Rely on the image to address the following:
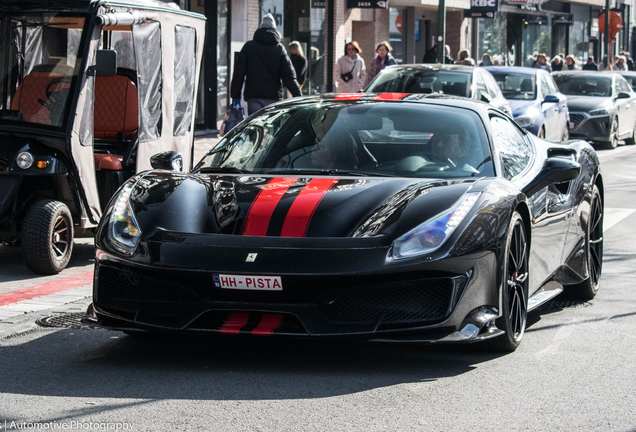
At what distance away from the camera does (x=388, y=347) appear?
5113 mm

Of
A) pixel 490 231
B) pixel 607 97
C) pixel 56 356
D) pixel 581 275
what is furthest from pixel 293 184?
pixel 607 97

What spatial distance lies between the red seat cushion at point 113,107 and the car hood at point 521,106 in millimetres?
8248

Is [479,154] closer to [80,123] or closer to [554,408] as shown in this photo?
[554,408]

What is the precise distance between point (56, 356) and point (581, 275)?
10.5 feet

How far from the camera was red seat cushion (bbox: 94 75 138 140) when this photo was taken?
935cm

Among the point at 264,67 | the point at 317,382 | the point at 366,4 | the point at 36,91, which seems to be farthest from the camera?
the point at 366,4

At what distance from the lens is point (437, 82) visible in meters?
14.6

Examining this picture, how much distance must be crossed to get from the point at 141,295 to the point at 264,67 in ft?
28.5

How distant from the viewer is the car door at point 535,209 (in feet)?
18.3

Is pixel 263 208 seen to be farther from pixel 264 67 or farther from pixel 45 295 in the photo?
pixel 264 67

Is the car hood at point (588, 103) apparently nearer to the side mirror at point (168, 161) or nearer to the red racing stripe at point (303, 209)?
the side mirror at point (168, 161)

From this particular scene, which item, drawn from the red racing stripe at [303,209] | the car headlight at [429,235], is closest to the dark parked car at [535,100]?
the red racing stripe at [303,209]

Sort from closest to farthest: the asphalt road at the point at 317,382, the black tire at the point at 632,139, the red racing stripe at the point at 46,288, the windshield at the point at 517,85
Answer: the asphalt road at the point at 317,382
the red racing stripe at the point at 46,288
the windshield at the point at 517,85
the black tire at the point at 632,139

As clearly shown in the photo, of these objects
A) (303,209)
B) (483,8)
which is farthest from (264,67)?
(483,8)
